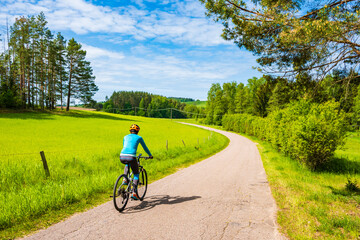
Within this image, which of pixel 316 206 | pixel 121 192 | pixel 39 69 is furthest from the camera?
pixel 39 69

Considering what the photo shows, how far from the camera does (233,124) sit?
5284 cm

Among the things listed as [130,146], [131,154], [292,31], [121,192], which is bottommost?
[121,192]

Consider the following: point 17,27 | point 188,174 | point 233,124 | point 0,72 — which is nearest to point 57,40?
point 17,27

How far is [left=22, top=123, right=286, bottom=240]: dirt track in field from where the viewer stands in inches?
161

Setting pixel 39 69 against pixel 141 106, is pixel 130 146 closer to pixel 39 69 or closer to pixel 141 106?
pixel 39 69

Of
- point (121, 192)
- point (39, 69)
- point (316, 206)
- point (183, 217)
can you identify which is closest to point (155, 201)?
point (121, 192)

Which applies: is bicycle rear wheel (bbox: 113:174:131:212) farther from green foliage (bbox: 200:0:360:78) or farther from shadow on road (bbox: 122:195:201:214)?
green foliage (bbox: 200:0:360:78)

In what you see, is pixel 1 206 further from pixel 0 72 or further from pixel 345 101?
pixel 0 72

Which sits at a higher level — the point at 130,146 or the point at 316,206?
the point at 130,146

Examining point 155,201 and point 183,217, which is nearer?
point 183,217

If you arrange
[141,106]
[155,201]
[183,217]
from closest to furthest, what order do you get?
[183,217] → [155,201] → [141,106]

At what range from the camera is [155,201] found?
6.02 meters

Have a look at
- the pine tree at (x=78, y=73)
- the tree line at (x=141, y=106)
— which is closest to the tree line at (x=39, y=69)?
the pine tree at (x=78, y=73)

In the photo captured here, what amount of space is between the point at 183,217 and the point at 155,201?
55.0 inches
